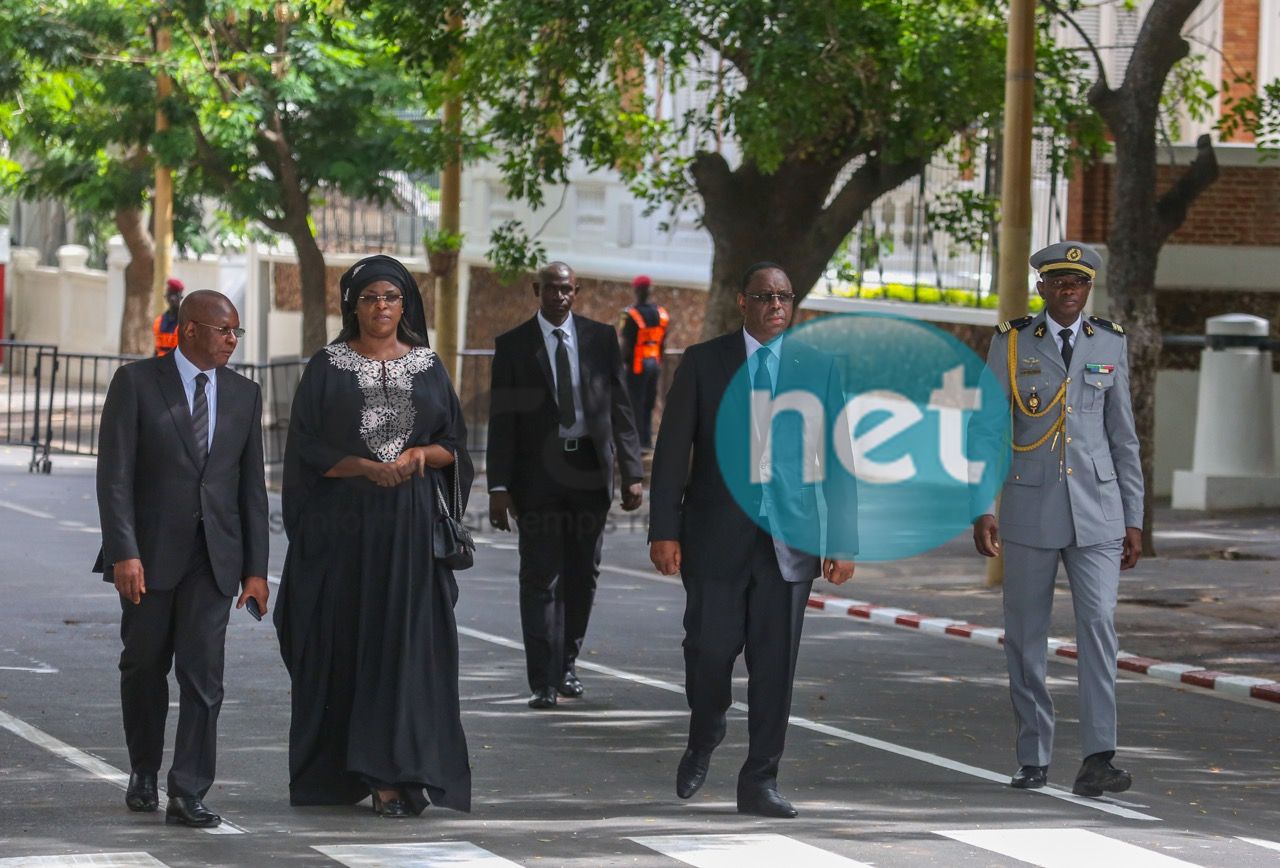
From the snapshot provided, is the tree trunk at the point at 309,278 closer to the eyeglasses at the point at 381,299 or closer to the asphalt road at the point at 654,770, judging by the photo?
the asphalt road at the point at 654,770

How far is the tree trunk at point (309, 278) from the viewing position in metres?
28.4

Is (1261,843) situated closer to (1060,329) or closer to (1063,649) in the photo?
(1060,329)

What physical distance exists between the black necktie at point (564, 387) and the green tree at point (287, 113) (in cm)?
1633

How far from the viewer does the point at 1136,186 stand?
17.7 metres

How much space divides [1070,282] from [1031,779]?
2.01m

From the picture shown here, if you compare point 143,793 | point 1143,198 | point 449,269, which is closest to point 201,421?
point 143,793

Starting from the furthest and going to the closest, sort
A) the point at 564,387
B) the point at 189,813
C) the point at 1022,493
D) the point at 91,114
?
the point at 91,114 < the point at 564,387 < the point at 1022,493 < the point at 189,813

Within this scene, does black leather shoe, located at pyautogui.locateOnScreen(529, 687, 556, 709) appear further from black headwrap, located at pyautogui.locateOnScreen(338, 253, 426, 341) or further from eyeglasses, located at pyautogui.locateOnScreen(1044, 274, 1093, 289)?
eyeglasses, located at pyautogui.locateOnScreen(1044, 274, 1093, 289)

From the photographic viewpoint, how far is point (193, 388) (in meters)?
8.20

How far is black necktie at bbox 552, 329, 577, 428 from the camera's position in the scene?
1132 cm

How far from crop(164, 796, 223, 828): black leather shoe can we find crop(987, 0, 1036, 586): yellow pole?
9.36 meters

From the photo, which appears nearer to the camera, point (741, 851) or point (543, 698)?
point (741, 851)

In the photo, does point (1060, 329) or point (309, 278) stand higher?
point (309, 278)

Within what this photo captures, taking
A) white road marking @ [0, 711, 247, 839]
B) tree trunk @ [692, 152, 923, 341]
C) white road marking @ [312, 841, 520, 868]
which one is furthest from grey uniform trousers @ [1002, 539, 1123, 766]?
tree trunk @ [692, 152, 923, 341]
